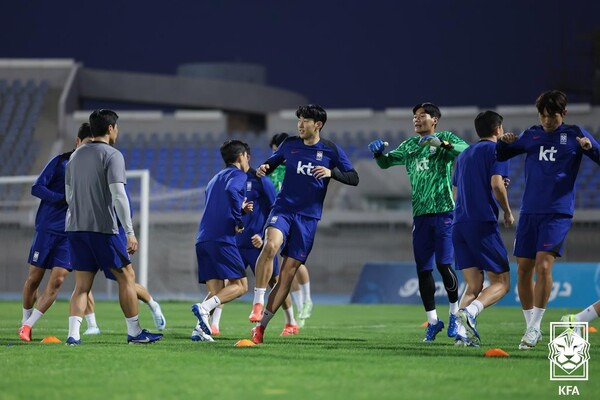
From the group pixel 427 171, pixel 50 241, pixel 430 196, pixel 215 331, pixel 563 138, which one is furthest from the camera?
pixel 215 331

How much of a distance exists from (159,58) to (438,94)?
1455 cm

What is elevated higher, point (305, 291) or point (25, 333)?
point (305, 291)

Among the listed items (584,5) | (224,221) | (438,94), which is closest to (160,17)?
(438,94)

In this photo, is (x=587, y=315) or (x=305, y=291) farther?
(x=305, y=291)

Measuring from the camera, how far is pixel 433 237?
10.8m

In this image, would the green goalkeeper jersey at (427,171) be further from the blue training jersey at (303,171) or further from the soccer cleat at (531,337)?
the soccer cleat at (531,337)

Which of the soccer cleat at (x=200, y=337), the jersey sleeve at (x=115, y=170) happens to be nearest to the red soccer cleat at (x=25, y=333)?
the soccer cleat at (x=200, y=337)

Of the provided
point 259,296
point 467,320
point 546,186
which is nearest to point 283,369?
point 467,320

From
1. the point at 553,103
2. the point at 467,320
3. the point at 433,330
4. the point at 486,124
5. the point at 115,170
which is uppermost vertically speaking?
the point at 486,124

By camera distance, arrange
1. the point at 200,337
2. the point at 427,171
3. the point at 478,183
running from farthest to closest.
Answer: the point at 427,171 → the point at 200,337 → the point at 478,183

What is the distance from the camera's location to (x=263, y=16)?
177 feet

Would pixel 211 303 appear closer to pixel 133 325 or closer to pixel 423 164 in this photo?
pixel 133 325

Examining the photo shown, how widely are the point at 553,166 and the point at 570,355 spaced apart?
1.90 m

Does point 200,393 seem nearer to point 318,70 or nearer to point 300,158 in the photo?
point 300,158
